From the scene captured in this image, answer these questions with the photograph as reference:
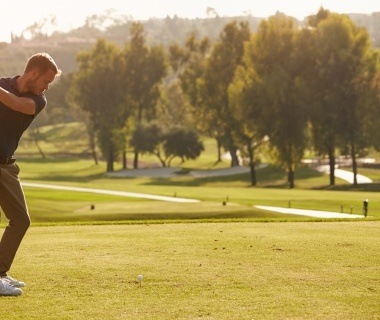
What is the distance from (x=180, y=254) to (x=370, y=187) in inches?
2506

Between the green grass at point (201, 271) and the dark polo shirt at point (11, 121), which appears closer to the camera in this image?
the green grass at point (201, 271)

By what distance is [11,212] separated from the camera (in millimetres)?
10273

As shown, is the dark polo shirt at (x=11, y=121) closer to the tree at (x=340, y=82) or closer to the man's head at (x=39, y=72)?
the man's head at (x=39, y=72)

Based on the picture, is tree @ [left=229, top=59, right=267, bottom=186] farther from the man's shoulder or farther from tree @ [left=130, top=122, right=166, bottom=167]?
the man's shoulder

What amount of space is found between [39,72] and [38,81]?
0.11 m

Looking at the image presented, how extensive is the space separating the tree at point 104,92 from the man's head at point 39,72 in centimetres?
9540

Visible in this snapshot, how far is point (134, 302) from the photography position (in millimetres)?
8875

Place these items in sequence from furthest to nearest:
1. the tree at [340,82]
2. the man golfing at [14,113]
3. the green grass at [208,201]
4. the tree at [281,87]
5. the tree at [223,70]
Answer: the tree at [223,70]
the tree at [281,87]
the tree at [340,82]
the green grass at [208,201]
the man golfing at [14,113]

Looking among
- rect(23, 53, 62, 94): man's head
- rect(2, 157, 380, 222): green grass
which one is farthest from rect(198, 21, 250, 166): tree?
rect(23, 53, 62, 94): man's head

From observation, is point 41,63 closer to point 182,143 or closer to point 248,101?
point 248,101

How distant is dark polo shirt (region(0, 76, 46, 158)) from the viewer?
9617 millimetres

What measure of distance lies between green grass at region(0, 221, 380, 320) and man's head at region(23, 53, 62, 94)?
2.41 metres

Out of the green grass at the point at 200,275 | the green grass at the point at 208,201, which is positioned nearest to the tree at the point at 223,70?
the green grass at the point at 208,201

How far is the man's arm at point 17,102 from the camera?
9.37 m
